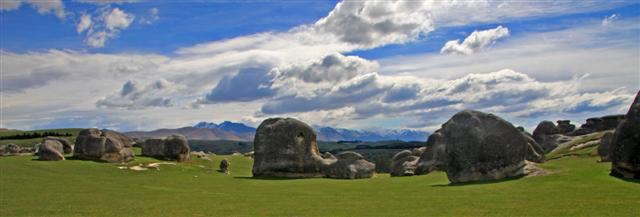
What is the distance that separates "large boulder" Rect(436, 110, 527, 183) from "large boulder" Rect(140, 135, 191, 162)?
38.2m

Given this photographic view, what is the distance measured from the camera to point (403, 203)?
82.5 feet

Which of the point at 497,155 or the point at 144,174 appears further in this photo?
the point at 144,174

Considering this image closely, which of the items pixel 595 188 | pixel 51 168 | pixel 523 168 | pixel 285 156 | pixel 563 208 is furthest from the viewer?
pixel 285 156

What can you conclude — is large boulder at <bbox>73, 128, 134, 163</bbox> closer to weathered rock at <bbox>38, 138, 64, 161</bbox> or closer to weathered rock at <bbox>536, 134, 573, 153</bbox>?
weathered rock at <bbox>38, 138, 64, 161</bbox>

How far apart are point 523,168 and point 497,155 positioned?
1710 millimetres

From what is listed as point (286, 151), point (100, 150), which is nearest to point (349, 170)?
point (286, 151)

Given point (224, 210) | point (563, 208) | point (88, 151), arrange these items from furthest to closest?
1. point (88, 151)
2. point (224, 210)
3. point (563, 208)

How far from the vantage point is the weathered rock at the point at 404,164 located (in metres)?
58.7

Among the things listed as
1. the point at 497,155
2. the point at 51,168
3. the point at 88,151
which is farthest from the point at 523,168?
the point at 88,151

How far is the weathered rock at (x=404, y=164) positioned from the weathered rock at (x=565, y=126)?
3695 centimetres

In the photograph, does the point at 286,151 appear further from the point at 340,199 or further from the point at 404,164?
the point at 340,199

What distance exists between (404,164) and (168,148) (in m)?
27.3

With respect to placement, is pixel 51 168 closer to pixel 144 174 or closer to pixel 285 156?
pixel 144 174

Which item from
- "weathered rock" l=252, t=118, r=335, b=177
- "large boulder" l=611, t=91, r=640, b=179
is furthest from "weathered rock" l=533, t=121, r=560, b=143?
"large boulder" l=611, t=91, r=640, b=179
